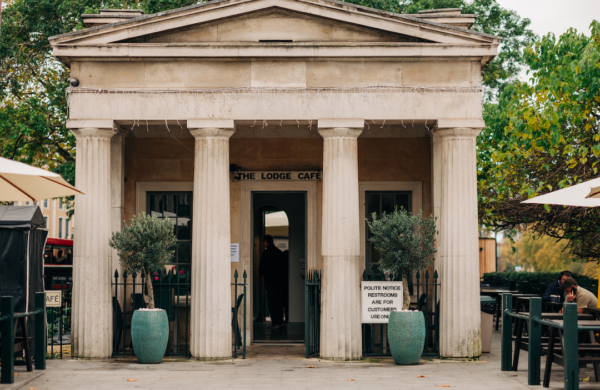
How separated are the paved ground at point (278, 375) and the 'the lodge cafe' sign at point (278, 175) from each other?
11.4 ft

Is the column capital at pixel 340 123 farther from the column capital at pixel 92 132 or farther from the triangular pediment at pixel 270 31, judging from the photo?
the column capital at pixel 92 132

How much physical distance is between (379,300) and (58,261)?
20.9m

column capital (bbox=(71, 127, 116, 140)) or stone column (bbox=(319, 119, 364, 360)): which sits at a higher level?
column capital (bbox=(71, 127, 116, 140))

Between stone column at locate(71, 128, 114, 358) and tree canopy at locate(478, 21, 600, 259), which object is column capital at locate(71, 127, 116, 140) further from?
tree canopy at locate(478, 21, 600, 259)

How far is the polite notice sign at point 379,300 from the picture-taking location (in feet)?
35.9

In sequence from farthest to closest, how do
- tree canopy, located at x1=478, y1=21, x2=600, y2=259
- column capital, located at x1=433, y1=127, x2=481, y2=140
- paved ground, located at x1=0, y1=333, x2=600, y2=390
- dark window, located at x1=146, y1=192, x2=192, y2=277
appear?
1. tree canopy, located at x1=478, y1=21, x2=600, y2=259
2. dark window, located at x1=146, y1=192, x2=192, y2=277
3. column capital, located at x1=433, y1=127, x2=481, y2=140
4. paved ground, located at x1=0, y1=333, x2=600, y2=390

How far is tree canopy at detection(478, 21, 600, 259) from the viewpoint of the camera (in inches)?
559

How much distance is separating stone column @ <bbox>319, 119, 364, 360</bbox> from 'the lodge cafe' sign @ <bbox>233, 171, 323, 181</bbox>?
1.86 meters

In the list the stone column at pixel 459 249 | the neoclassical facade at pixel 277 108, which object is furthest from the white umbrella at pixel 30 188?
the stone column at pixel 459 249

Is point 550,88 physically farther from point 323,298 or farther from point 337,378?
point 337,378

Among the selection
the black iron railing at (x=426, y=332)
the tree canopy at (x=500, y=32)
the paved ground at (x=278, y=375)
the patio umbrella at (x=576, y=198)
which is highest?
the tree canopy at (x=500, y=32)

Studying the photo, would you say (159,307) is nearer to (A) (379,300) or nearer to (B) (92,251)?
(B) (92,251)

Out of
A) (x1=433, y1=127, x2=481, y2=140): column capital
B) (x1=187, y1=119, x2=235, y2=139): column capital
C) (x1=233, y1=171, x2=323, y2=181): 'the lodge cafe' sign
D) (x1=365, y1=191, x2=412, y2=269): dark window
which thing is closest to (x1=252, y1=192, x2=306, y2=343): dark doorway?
(x1=233, y1=171, x2=323, y2=181): 'the lodge cafe' sign

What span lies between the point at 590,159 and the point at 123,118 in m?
10.6
